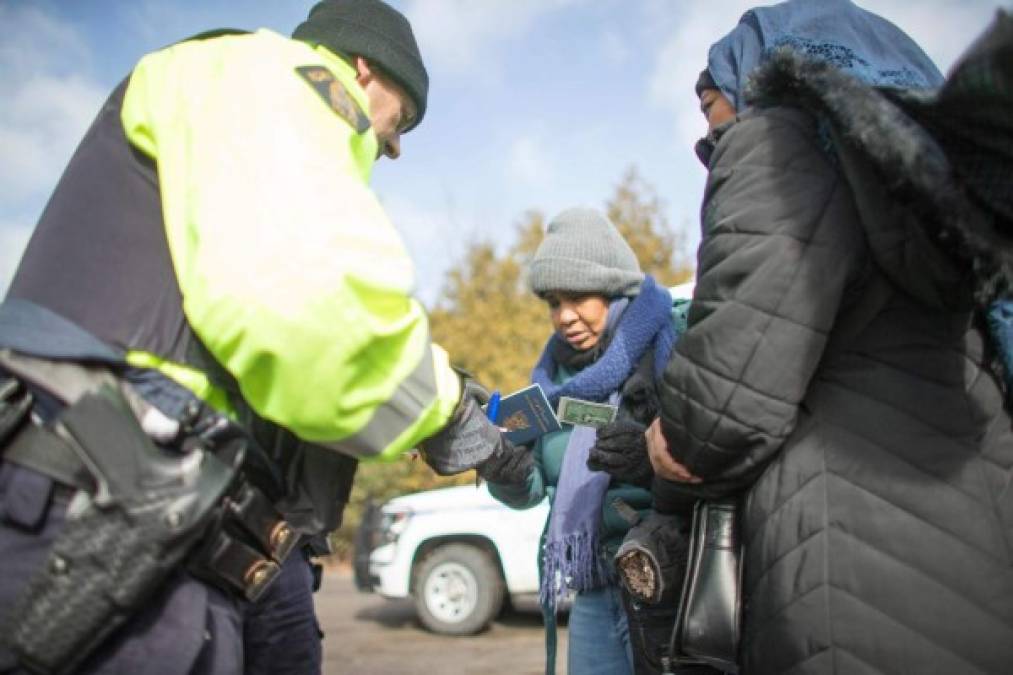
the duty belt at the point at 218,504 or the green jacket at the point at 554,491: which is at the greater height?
the duty belt at the point at 218,504

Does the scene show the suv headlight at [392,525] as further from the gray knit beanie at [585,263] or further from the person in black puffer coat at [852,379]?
the person in black puffer coat at [852,379]

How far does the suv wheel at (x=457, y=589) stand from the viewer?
21.4ft

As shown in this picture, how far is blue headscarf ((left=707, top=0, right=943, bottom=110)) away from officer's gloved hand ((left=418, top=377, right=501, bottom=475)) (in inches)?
34.3

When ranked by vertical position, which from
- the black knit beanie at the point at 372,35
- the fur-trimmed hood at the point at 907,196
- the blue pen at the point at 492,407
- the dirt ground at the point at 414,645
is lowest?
the dirt ground at the point at 414,645

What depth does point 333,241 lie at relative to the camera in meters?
1.12

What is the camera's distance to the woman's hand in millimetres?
1560

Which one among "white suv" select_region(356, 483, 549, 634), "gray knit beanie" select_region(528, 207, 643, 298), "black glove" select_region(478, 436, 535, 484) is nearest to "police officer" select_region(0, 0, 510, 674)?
"black glove" select_region(478, 436, 535, 484)

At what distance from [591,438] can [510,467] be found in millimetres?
451

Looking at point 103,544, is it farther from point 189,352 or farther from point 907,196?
point 907,196

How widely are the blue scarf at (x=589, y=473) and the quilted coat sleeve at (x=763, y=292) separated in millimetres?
950

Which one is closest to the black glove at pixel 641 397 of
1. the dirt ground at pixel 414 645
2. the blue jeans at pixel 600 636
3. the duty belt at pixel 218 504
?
the blue jeans at pixel 600 636

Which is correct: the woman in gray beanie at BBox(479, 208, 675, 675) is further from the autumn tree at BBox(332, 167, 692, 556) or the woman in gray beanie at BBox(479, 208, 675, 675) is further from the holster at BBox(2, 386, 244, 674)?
the autumn tree at BBox(332, 167, 692, 556)

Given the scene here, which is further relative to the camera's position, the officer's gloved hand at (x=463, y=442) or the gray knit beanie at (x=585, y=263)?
the gray knit beanie at (x=585, y=263)

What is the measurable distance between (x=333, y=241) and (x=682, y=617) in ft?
3.40
